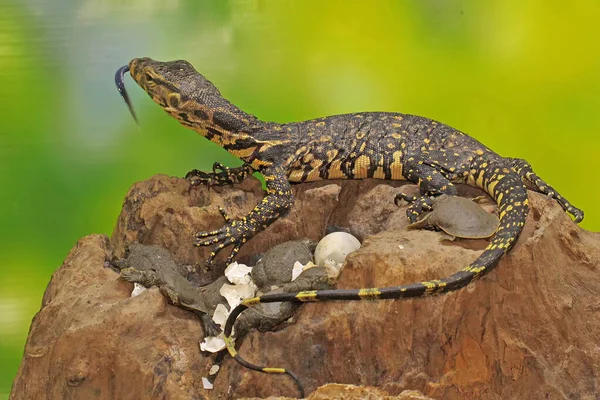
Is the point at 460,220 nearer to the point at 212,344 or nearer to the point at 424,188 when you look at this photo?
the point at 424,188

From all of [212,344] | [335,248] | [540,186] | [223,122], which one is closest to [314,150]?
[223,122]

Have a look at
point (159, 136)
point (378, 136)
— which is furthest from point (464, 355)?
point (159, 136)

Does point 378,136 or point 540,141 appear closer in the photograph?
point 378,136

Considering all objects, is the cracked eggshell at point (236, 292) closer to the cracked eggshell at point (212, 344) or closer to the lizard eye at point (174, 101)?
the cracked eggshell at point (212, 344)

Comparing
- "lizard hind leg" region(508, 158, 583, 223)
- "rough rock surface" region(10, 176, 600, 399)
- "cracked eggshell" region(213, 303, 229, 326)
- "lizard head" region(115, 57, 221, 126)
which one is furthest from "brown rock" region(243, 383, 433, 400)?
"lizard head" region(115, 57, 221, 126)

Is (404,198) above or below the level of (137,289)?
above

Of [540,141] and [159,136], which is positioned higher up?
[540,141]

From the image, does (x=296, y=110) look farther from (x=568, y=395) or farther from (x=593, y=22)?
(x=568, y=395)

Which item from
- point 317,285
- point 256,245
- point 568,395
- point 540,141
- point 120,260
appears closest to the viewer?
point 568,395
